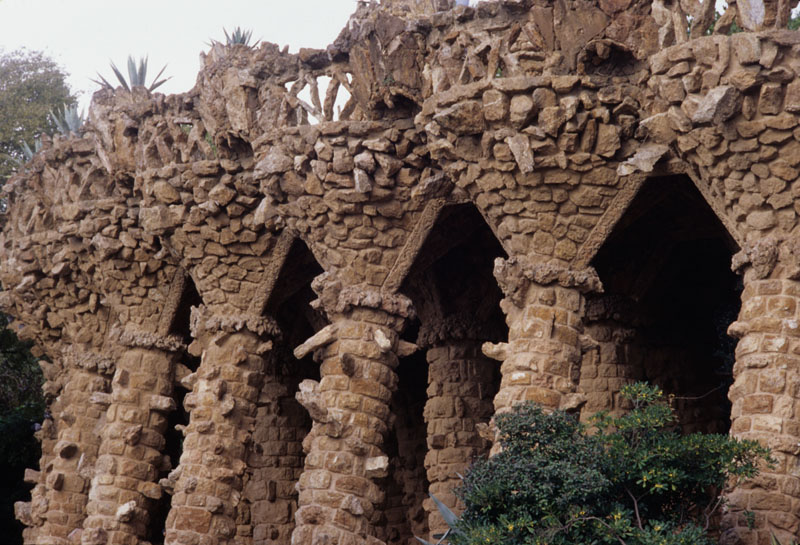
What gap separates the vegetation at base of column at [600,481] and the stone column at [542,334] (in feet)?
3.84

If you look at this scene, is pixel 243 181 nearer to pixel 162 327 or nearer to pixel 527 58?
pixel 162 327

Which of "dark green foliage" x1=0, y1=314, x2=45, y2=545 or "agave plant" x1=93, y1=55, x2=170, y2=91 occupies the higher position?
"agave plant" x1=93, y1=55, x2=170, y2=91

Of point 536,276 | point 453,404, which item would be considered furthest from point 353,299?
point 453,404

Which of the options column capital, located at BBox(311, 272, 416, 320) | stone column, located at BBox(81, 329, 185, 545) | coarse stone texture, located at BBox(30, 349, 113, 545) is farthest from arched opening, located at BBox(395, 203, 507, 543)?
coarse stone texture, located at BBox(30, 349, 113, 545)

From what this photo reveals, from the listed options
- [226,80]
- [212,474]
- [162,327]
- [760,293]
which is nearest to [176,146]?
[226,80]

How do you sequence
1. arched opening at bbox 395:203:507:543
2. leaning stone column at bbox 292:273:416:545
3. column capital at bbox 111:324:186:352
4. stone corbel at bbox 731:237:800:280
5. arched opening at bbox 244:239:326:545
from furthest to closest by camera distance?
arched opening at bbox 244:239:326:545
column capital at bbox 111:324:186:352
arched opening at bbox 395:203:507:543
leaning stone column at bbox 292:273:416:545
stone corbel at bbox 731:237:800:280

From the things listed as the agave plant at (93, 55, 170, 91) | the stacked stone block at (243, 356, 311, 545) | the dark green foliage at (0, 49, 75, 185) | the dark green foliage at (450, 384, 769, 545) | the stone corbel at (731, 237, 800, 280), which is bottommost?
the dark green foliage at (450, 384, 769, 545)

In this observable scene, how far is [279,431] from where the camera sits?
14.4 meters

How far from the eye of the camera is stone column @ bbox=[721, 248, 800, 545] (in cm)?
769

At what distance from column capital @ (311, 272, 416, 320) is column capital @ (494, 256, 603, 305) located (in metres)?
1.33

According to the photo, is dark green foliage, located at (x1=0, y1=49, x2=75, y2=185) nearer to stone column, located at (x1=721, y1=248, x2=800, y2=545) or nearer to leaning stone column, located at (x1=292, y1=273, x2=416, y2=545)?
leaning stone column, located at (x1=292, y1=273, x2=416, y2=545)

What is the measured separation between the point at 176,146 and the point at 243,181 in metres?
1.03

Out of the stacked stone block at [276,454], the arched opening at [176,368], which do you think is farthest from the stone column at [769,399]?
the stacked stone block at [276,454]

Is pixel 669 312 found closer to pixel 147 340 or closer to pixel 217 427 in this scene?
pixel 217 427
